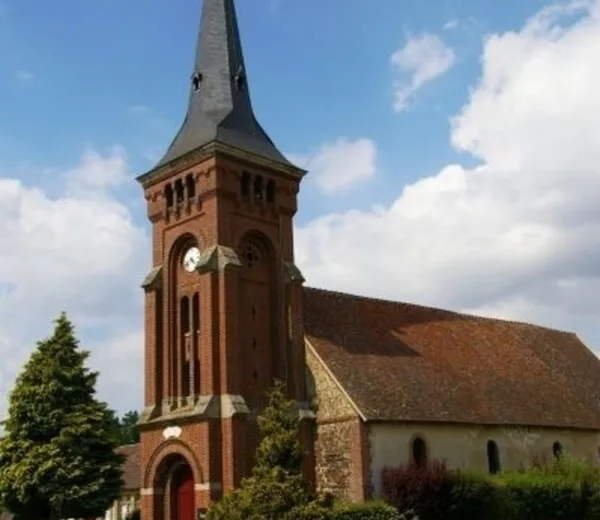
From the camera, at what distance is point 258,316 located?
113 feet

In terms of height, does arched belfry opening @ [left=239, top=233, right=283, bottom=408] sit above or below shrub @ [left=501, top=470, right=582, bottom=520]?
above

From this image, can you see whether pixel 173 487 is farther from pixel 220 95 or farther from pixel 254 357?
pixel 220 95

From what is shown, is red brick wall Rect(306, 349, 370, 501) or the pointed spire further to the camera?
the pointed spire

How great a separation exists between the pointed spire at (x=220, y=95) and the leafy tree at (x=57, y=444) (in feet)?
33.4

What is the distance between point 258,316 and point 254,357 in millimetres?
1705

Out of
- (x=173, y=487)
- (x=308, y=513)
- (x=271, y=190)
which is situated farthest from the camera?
(x=271, y=190)

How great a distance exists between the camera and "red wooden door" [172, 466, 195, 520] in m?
32.3

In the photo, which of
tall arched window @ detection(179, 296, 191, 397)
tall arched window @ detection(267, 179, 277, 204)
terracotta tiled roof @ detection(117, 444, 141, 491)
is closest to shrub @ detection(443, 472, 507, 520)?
tall arched window @ detection(179, 296, 191, 397)

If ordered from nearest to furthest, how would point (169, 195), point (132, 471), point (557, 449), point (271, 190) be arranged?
1. point (169, 195)
2. point (271, 190)
3. point (557, 449)
4. point (132, 471)

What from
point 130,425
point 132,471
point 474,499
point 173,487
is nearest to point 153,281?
point 173,487

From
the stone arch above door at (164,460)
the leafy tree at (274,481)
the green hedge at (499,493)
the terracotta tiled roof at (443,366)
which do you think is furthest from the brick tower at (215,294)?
the green hedge at (499,493)

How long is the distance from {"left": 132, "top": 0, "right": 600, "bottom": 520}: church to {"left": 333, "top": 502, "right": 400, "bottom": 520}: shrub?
66.0 inches

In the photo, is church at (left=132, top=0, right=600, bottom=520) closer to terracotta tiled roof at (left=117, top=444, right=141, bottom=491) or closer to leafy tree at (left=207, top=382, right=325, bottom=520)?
leafy tree at (left=207, top=382, right=325, bottom=520)

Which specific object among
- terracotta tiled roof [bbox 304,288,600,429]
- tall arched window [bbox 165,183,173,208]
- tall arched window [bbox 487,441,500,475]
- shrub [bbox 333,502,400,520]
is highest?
tall arched window [bbox 165,183,173,208]
